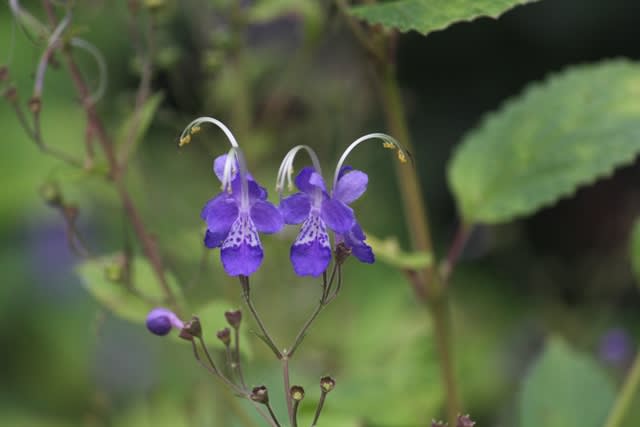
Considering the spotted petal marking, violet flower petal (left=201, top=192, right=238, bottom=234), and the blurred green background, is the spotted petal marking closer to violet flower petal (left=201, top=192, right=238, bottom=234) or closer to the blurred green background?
violet flower petal (left=201, top=192, right=238, bottom=234)

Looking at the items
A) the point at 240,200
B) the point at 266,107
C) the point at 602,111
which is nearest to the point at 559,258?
the point at 266,107

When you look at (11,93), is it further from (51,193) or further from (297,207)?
(297,207)

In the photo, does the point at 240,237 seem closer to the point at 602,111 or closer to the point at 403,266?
the point at 403,266

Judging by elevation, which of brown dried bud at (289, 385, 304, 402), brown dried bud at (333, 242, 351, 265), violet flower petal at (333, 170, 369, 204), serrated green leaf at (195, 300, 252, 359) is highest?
serrated green leaf at (195, 300, 252, 359)

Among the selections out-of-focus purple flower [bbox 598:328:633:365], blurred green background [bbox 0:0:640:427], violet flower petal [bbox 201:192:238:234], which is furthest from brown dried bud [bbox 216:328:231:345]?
out-of-focus purple flower [bbox 598:328:633:365]

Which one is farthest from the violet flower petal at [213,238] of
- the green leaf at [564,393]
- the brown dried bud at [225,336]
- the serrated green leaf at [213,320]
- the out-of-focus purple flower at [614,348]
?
the out-of-focus purple flower at [614,348]
